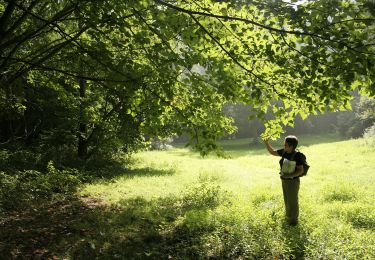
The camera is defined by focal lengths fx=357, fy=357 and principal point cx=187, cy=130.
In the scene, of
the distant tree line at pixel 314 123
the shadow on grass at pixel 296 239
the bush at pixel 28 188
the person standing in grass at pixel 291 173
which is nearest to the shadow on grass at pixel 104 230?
the bush at pixel 28 188

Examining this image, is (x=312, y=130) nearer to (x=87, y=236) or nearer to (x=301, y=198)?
(x=301, y=198)

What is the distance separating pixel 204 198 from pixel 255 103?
5.61 m

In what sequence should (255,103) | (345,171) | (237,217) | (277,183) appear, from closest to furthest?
1. (255,103)
2. (237,217)
3. (277,183)
4. (345,171)

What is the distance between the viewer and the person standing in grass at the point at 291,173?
8438mm

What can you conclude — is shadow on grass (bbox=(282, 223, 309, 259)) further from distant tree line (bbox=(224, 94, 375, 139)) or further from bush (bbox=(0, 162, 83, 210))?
distant tree line (bbox=(224, 94, 375, 139))

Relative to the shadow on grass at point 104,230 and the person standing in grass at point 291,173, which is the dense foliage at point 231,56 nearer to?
the person standing in grass at point 291,173

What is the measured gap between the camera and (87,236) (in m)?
8.16

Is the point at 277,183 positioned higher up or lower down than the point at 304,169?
lower down

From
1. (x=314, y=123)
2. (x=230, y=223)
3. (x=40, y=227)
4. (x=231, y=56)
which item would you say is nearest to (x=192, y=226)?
(x=230, y=223)

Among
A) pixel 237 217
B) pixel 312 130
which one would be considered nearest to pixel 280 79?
pixel 237 217

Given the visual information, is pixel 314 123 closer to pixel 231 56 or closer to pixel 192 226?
pixel 192 226

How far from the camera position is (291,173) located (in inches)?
334

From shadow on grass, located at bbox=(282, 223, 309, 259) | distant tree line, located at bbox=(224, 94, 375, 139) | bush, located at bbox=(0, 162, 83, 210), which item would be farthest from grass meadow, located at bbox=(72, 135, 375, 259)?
distant tree line, located at bbox=(224, 94, 375, 139)

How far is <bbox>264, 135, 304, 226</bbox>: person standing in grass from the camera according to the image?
8.44m
